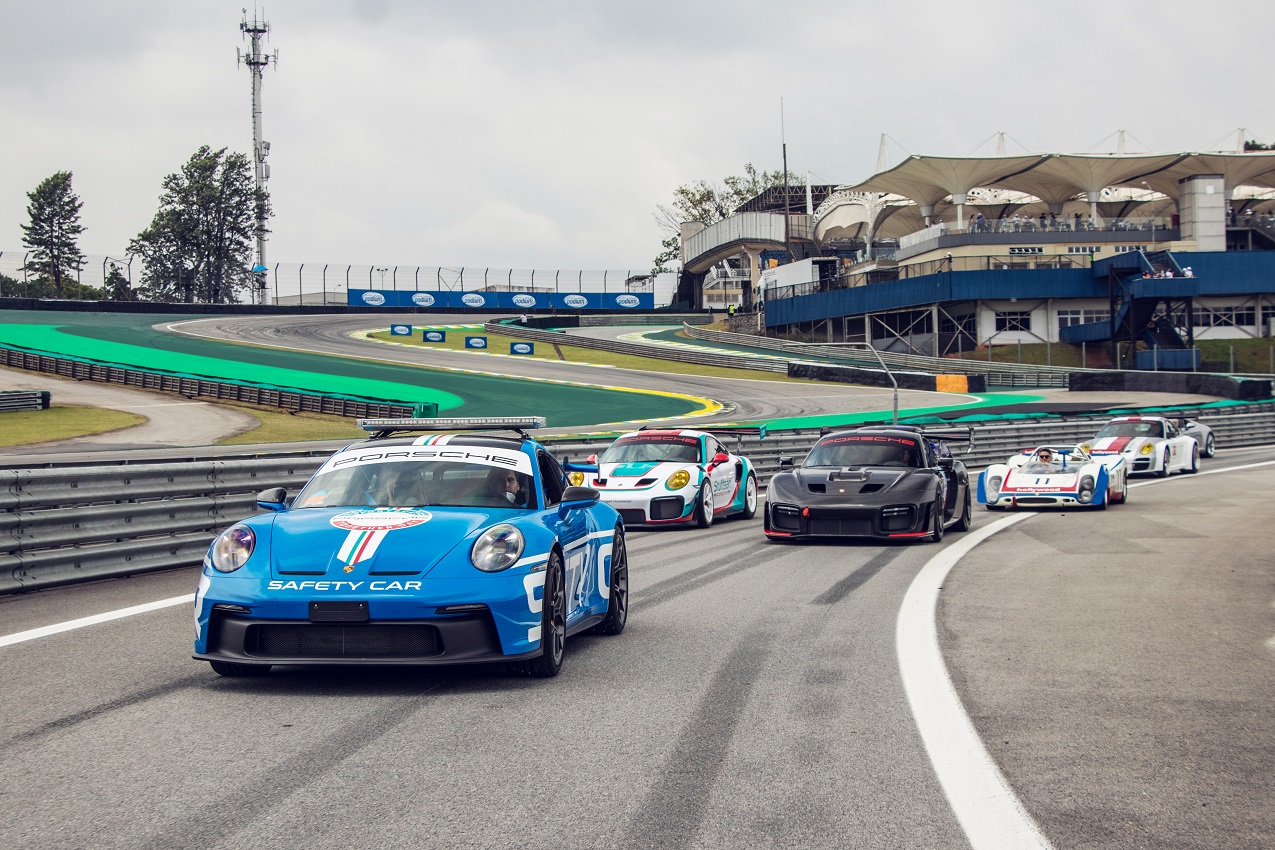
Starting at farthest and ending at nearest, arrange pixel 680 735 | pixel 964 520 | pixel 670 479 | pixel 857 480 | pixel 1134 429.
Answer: pixel 1134 429
pixel 670 479
pixel 964 520
pixel 857 480
pixel 680 735

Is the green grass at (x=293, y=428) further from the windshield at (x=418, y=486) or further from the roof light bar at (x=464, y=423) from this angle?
the windshield at (x=418, y=486)

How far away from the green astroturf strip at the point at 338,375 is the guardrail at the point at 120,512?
27.2 m

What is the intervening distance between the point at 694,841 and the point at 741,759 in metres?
0.99

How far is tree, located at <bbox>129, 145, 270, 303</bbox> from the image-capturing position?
365 ft

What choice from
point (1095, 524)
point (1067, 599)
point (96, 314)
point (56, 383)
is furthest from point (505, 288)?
point (1067, 599)

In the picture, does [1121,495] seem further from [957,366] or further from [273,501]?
[957,366]

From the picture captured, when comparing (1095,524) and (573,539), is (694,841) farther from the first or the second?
(1095,524)

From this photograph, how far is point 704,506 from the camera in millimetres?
16297

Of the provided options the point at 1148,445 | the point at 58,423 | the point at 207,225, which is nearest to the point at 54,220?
the point at 207,225

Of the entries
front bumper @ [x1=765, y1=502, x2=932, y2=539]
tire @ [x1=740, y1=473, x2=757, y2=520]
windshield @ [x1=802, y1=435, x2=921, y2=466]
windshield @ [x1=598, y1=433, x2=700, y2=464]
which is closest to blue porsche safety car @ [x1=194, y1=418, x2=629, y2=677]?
front bumper @ [x1=765, y1=502, x2=932, y2=539]

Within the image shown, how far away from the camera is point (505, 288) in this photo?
4003 inches

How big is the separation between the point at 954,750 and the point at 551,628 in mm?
2249

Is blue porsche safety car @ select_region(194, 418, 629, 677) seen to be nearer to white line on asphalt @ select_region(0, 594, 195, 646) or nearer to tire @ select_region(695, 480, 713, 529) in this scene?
white line on asphalt @ select_region(0, 594, 195, 646)

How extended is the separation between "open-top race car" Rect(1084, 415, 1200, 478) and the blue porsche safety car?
70.9 feet
